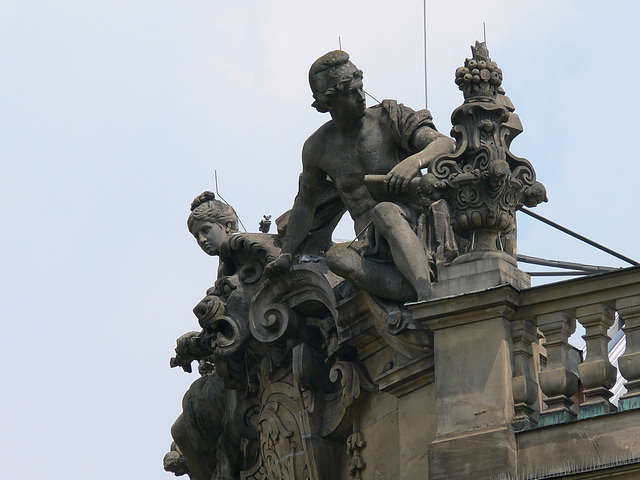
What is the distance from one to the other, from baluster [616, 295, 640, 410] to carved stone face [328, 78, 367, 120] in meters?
3.30

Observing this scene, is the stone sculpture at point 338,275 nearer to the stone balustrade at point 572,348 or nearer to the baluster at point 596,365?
the stone balustrade at point 572,348

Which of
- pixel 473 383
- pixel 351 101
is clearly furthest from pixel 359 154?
pixel 473 383

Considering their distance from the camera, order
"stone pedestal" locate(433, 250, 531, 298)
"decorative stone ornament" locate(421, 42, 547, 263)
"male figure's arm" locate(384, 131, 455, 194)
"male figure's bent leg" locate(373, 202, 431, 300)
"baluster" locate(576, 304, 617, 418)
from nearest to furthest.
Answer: "baluster" locate(576, 304, 617, 418)
"stone pedestal" locate(433, 250, 531, 298)
"decorative stone ornament" locate(421, 42, 547, 263)
"male figure's bent leg" locate(373, 202, 431, 300)
"male figure's arm" locate(384, 131, 455, 194)

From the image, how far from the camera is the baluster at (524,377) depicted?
12.3m

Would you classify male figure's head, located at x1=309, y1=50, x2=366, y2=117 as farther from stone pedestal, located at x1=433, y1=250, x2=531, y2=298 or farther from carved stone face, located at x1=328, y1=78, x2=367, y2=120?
stone pedestal, located at x1=433, y1=250, x2=531, y2=298

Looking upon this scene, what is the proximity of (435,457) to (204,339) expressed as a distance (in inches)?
152

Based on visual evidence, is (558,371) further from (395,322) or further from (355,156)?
(355,156)

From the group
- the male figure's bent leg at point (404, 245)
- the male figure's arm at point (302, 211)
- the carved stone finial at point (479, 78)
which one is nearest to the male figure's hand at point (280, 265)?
the male figure's arm at point (302, 211)

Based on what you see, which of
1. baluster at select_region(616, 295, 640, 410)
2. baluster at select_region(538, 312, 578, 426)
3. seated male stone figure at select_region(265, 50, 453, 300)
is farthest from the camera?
seated male stone figure at select_region(265, 50, 453, 300)

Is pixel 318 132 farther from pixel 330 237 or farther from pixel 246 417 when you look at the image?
pixel 246 417

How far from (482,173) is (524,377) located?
61.9 inches

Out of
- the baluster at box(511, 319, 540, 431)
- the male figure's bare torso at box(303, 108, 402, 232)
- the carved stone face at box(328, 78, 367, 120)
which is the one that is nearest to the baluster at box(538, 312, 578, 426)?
the baluster at box(511, 319, 540, 431)

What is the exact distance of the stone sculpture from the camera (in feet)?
43.3

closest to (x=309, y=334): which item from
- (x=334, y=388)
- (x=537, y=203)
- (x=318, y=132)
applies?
(x=334, y=388)
